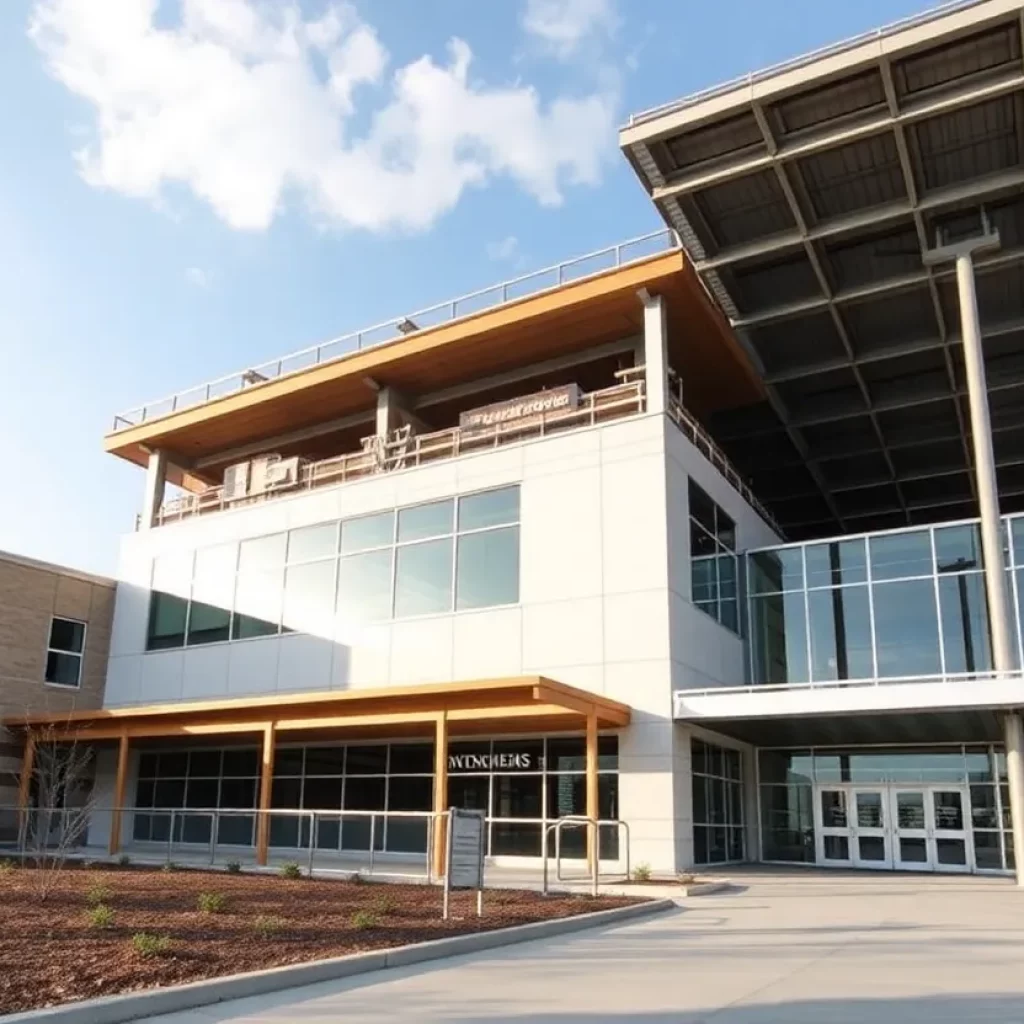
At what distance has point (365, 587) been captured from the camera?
25906mm

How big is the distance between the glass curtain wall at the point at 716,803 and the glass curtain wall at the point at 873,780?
43.3 inches

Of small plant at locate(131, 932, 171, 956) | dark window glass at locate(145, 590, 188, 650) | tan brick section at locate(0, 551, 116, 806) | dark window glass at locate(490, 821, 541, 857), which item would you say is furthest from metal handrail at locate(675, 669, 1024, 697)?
tan brick section at locate(0, 551, 116, 806)

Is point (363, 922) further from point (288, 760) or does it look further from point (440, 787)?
point (288, 760)

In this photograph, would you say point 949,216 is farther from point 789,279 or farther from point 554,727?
point 554,727

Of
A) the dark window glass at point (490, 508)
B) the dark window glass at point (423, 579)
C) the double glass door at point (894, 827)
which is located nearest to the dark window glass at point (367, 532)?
the dark window glass at point (423, 579)

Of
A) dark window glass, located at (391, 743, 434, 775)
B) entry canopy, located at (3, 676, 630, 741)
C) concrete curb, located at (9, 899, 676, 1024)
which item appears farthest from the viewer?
dark window glass, located at (391, 743, 434, 775)

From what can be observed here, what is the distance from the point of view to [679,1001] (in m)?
7.41

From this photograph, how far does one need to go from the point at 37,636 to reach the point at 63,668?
4.40 feet

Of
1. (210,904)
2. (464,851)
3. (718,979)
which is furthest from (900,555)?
(210,904)

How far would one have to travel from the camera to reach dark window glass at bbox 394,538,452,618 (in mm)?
24500

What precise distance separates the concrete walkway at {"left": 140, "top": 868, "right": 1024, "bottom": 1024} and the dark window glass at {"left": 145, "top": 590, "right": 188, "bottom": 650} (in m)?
19.7

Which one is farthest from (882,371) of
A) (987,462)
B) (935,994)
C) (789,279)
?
(935,994)

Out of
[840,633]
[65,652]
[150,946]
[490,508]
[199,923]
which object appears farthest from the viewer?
[65,652]

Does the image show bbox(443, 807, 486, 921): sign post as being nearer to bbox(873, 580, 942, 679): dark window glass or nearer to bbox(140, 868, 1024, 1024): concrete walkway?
bbox(140, 868, 1024, 1024): concrete walkway
